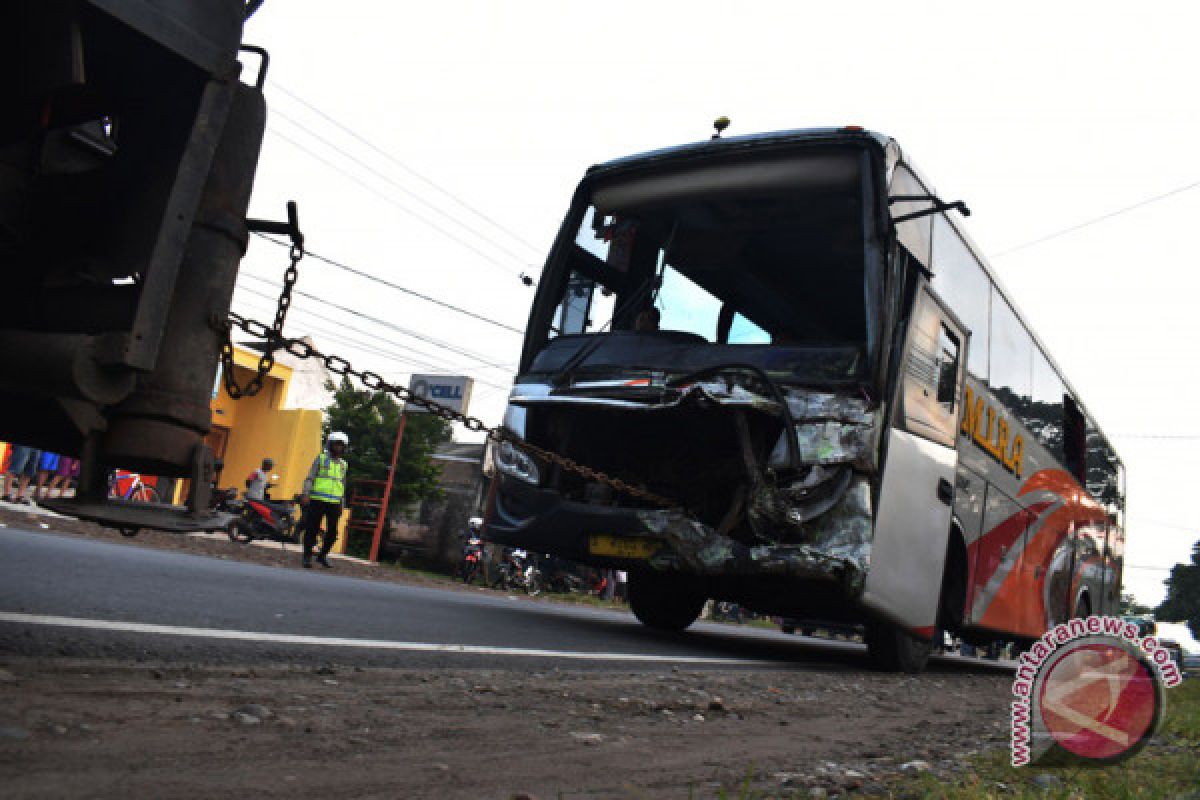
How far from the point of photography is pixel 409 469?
27.4m

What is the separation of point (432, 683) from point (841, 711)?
203 centimetres

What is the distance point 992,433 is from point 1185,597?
69.9 metres

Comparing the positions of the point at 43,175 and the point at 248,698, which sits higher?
the point at 43,175

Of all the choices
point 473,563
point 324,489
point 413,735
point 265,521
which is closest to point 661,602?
point 324,489

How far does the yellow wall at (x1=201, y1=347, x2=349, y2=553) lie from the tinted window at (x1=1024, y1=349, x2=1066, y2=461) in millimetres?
23065

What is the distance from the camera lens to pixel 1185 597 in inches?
2576

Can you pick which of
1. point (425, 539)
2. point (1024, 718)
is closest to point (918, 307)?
point (1024, 718)

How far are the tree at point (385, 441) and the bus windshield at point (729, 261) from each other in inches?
791

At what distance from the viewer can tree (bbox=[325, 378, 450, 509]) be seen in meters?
27.3

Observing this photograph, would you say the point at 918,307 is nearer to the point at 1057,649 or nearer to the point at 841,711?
the point at 841,711

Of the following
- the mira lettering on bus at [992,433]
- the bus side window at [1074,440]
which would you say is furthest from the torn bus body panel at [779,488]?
the bus side window at [1074,440]

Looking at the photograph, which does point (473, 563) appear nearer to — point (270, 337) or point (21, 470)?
point (21, 470)

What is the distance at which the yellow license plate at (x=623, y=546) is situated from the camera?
6309mm

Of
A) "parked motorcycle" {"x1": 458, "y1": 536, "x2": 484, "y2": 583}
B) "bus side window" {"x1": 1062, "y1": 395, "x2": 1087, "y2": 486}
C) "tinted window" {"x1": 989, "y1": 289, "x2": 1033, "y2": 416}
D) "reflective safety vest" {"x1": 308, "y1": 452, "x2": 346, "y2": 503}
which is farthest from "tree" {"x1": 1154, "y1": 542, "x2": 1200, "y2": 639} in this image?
"reflective safety vest" {"x1": 308, "y1": 452, "x2": 346, "y2": 503}
